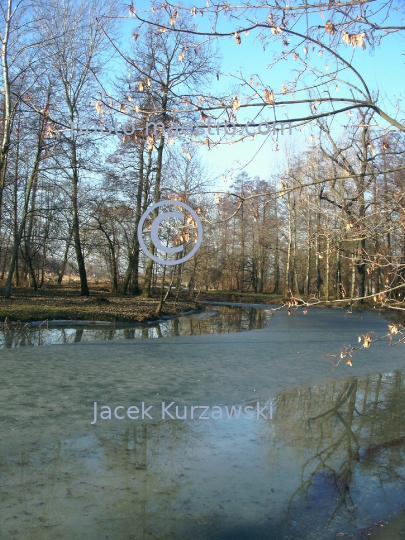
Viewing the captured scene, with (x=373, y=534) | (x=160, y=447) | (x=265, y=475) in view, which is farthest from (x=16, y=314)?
(x=373, y=534)

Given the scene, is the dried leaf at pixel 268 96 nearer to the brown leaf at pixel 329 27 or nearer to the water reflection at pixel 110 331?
the brown leaf at pixel 329 27

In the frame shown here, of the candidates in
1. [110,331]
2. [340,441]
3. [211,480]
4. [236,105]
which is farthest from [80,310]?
[236,105]

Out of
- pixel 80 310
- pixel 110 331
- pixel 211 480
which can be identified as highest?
pixel 80 310

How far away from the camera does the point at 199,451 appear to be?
4.78m

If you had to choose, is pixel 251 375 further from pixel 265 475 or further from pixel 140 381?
pixel 265 475

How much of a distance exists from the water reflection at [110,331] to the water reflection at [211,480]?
6092 millimetres

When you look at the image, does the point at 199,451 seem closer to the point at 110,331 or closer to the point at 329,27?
the point at 329,27

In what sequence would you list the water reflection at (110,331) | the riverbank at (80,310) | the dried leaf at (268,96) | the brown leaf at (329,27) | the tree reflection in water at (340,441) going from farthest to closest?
1. the riverbank at (80,310)
2. the water reflection at (110,331)
3. the tree reflection in water at (340,441)
4. the dried leaf at (268,96)
5. the brown leaf at (329,27)

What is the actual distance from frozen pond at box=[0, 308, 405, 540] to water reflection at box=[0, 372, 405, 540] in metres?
0.01

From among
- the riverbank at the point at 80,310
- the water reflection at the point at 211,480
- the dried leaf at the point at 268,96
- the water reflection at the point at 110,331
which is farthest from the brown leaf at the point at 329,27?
the riverbank at the point at 80,310

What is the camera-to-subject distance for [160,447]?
4.84 m

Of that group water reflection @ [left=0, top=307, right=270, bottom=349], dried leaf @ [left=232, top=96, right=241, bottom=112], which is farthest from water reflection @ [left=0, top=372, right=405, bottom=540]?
water reflection @ [left=0, top=307, right=270, bottom=349]

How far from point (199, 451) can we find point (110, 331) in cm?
915

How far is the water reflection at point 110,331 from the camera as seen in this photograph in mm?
11432
